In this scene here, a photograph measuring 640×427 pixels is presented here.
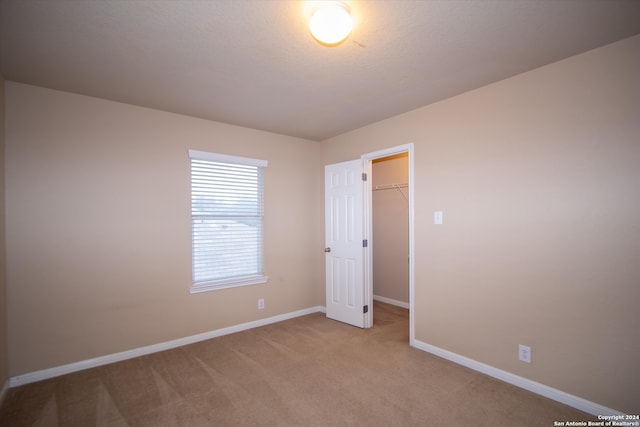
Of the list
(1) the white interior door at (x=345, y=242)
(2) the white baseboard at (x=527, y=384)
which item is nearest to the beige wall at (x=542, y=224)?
(2) the white baseboard at (x=527, y=384)

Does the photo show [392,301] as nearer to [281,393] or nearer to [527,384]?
[527,384]

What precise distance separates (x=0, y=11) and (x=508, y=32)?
2.93 m

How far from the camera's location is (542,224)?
229cm

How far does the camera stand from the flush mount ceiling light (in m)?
1.57

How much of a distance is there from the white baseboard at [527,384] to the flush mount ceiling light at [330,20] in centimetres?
284

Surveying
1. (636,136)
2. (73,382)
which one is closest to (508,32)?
(636,136)

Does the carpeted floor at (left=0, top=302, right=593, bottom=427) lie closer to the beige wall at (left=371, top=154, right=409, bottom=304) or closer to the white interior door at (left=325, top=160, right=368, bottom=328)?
the white interior door at (left=325, top=160, right=368, bottom=328)

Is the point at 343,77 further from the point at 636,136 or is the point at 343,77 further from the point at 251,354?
the point at 251,354

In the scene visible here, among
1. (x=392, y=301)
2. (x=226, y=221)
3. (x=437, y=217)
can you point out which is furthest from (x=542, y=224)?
(x=226, y=221)

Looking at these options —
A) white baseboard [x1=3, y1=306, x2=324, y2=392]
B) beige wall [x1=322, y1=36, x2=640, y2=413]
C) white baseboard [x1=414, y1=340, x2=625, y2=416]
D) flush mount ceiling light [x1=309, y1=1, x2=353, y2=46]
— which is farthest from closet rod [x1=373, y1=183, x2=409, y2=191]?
flush mount ceiling light [x1=309, y1=1, x2=353, y2=46]

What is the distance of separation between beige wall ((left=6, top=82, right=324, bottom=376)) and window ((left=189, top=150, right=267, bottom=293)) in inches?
4.6

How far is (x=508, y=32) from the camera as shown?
1.85m

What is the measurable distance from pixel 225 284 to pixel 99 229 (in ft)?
→ 4.59

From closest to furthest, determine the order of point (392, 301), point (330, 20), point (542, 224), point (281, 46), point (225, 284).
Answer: point (330, 20)
point (281, 46)
point (542, 224)
point (225, 284)
point (392, 301)
